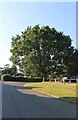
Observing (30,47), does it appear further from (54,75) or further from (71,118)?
(71,118)

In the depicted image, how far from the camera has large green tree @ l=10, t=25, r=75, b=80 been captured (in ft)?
236

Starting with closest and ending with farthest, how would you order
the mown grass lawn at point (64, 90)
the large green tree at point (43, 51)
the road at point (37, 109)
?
the road at point (37, 109) → the mown grass lawn at point (64, 90) → the large green tree at point (43, 51)

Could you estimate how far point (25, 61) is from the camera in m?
72.6

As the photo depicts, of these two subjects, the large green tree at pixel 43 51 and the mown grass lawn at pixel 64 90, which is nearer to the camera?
the mown grass lawn at pixel 64 90

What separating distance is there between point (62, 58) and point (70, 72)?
12.6 ft

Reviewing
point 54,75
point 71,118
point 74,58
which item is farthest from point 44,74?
point 71,118

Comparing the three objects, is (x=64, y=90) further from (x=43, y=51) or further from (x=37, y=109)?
(x=43, y=51)

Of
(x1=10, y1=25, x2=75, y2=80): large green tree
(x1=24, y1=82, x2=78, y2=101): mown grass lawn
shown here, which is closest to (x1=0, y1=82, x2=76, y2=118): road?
(x1=24, y1=82, x2=78, y2=101): mown grass lawn

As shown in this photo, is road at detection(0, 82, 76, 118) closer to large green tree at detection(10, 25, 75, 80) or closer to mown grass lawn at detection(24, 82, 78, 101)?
mown grass lawn at detection(24, 82, 78, 101)

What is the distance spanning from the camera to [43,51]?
72312 mm

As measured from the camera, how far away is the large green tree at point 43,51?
71.8 m

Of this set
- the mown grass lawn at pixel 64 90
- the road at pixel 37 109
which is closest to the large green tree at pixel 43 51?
the mown grass lawn at pixel 64 90

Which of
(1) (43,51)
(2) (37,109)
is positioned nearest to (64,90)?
(2) (37,109)

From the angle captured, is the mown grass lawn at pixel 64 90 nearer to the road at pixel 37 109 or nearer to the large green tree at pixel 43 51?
the road at pixel 37 109
